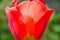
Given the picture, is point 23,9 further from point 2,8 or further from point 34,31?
point 2,8

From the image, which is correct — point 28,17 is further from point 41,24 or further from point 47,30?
point 47,30

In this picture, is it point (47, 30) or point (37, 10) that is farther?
point (47, 30)

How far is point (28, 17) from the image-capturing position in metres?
0.79

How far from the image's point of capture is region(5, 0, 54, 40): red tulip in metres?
0.78

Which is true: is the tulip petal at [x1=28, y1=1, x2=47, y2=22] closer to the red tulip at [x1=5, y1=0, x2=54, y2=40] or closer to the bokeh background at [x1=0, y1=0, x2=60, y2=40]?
the red tulip at [x1=5, y1=0, x2=54, y2=40]

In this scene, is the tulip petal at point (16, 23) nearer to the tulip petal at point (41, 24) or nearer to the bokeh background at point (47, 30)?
the tulip petal at point (41, 24)

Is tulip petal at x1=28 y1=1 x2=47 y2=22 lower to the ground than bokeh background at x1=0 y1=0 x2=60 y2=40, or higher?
higher

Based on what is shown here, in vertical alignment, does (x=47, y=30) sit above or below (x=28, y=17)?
below

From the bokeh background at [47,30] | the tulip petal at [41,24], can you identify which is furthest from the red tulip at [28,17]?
the bokeh background at [47,30]

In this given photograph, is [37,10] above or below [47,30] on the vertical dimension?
above

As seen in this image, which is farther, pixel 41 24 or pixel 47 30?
pixel 47 30

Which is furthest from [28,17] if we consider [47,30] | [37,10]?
[47,30]

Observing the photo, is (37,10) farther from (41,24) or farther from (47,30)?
(47,30)

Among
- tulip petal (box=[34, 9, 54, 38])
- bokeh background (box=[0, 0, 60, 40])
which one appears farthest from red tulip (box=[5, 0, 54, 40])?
bokeh background (box=[0, 0, 60, 40])
